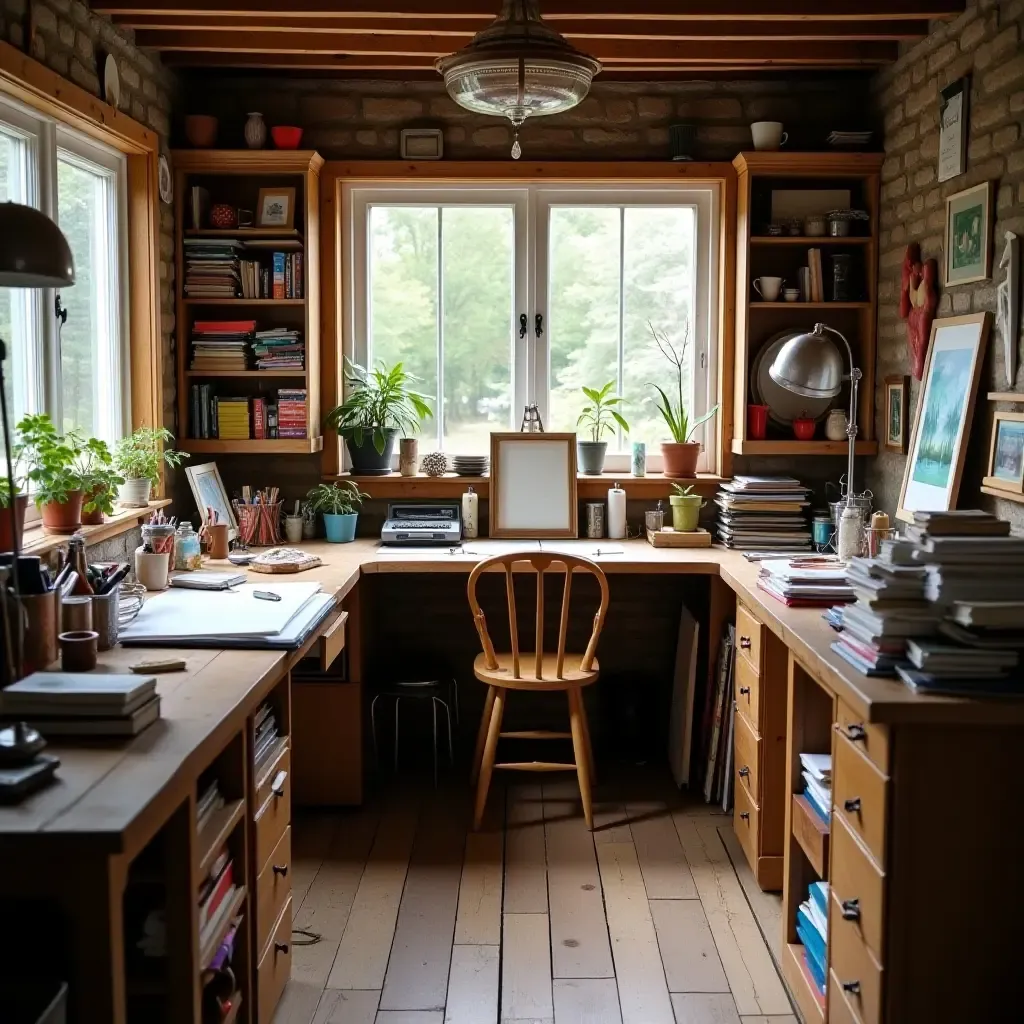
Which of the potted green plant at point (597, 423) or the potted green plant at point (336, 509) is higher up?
the potted green plant at point (597, 423)

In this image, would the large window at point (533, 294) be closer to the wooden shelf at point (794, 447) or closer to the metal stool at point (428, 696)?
the wooden shelf at point (794, 447)

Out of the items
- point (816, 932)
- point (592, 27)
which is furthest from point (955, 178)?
point (816, 932)

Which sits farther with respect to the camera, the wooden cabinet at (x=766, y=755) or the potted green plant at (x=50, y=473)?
the wooden cabinet at (x=766, y=755)

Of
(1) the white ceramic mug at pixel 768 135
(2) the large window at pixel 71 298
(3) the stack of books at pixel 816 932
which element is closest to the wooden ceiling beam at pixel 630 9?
(2) the large window at pixel 71 298

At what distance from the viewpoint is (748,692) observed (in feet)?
12.5

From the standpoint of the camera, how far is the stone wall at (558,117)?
4.76 metres

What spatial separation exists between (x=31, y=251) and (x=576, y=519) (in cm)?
288

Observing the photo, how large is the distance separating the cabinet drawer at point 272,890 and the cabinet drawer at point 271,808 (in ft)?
0.10

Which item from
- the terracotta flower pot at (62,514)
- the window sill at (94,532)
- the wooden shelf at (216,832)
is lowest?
the wooden shelf at (216,832)

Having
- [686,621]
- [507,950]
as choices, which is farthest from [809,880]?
[686,621]

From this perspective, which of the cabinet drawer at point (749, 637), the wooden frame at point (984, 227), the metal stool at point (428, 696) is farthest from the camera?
the metal stool at point (428, 696)

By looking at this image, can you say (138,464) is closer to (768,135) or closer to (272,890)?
(272,890)

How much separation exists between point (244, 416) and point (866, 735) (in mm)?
2967

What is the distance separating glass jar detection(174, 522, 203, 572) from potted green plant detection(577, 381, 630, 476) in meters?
1.64
